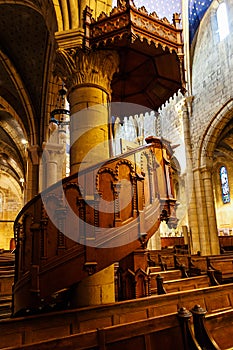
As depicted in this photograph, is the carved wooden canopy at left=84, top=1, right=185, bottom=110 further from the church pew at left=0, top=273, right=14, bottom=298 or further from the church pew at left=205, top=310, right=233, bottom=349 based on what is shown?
the church pew at left=0, top=273, right=14, bottom=298

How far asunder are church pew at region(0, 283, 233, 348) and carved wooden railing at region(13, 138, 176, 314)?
38 cm

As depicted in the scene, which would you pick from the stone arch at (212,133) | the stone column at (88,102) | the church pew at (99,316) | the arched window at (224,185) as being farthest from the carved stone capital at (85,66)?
the arched window at (224,185)

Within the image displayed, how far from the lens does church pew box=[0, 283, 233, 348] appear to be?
2.43m

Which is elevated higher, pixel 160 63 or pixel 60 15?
pixel 60 15

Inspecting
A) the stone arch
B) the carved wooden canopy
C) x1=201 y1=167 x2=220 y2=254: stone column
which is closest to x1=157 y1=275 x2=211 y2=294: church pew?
the carved wooden canopy

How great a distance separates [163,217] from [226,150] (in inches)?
Result: 666

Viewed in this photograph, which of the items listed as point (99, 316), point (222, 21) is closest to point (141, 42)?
point (99, 316)

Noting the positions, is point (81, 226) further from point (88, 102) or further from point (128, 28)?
point (128, 28)

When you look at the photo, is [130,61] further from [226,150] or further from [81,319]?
[226,150]

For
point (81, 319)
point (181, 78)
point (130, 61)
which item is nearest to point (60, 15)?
point (130, 61)

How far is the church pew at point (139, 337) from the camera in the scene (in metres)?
1.97

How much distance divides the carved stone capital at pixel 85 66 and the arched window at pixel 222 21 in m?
9.57

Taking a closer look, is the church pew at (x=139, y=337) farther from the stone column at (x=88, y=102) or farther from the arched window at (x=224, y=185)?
the arched window at (x=224, y=185)

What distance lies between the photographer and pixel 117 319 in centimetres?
291
